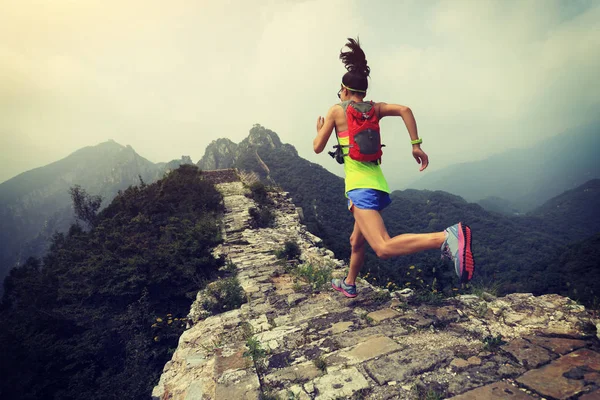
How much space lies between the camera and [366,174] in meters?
2.67

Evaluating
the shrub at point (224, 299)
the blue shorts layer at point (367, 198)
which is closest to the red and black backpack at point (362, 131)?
the blue shorts layer at point (367, 198)

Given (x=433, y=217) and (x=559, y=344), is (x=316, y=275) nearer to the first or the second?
(x=559, y=344)

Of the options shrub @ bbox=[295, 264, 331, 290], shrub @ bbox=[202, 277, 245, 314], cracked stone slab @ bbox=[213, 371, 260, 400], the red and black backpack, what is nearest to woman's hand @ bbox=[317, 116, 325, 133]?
the red and black backpack

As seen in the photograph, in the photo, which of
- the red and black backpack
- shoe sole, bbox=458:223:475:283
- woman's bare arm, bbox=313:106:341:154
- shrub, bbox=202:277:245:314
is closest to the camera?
shoe sole, bbox=458:223:475:283

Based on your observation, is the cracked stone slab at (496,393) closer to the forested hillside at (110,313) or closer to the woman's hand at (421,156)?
the woman's hand at (421,156)

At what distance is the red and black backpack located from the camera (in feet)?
8.50

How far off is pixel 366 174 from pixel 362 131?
1.39 ft

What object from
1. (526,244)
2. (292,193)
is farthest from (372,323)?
(526,244)

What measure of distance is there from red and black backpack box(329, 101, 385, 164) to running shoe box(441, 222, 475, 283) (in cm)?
101

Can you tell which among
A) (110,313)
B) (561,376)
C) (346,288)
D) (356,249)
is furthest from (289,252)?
(561,376)

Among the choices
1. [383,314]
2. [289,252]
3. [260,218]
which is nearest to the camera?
[383,314]

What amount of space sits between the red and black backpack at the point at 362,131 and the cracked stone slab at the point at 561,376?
6.64ft

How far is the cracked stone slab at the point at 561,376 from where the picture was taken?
1.65 m

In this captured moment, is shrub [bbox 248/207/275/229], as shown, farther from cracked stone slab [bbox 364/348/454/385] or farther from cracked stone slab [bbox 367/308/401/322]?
cracked stone slab [bbox 364/348/454/385]
